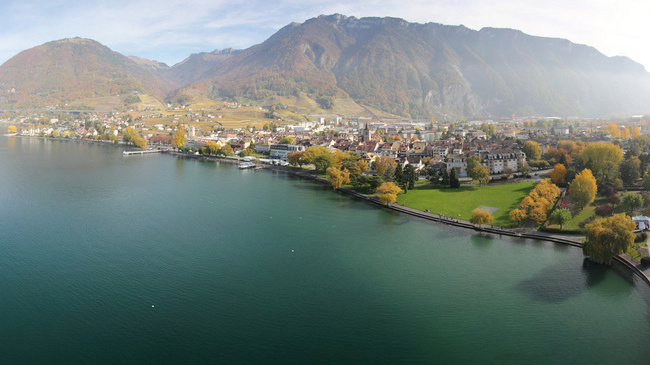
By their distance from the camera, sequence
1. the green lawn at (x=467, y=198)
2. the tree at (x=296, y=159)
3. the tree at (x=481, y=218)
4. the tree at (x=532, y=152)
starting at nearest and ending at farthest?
the tree at (x=481, y=218), the green lawn at (x=467, y=198), the tree at (x=532, y=152), the tree at (x=296, y=159)

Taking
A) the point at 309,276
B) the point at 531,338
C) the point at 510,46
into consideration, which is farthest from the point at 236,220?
the point at 510,46

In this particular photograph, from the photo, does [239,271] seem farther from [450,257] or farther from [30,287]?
[450,257]

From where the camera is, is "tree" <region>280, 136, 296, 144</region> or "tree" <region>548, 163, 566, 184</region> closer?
"tree" <region>548, 163, 566, 184</region>

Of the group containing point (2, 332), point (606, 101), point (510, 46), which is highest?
point (510, 46)

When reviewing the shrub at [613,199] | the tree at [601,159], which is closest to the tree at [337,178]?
the shrub at [613,199]

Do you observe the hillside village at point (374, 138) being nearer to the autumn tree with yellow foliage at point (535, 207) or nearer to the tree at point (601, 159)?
the tree at point (601, 159)

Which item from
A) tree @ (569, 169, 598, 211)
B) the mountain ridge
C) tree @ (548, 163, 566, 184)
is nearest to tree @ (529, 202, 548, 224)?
tree @ (569, 169, 598, 211)

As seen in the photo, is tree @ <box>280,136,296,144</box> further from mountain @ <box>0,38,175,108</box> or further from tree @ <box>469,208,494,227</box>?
mountain @ <box>0,38,175,108</box>
